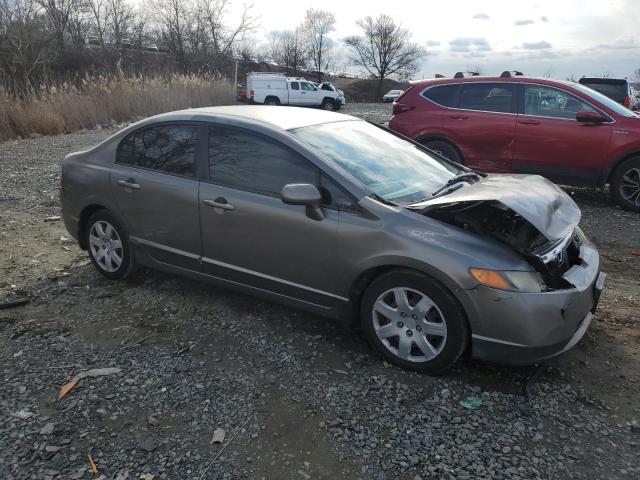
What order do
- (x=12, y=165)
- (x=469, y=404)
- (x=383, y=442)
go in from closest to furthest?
1. (x=383, y=442)
2. (x=469, y=404)
3. (x=12, y=165)

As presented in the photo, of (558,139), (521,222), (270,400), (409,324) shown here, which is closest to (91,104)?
(558,139)

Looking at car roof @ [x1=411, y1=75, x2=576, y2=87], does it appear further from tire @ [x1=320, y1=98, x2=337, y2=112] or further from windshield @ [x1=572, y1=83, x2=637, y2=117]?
tire @ [x1=320, y1=98, x2=337, y2=112]

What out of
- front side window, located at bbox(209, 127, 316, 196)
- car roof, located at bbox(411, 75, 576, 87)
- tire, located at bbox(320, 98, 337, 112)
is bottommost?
A: tire, located at bbox(320, 98, 337, 112)

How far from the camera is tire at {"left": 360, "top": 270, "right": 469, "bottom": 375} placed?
3066 mm

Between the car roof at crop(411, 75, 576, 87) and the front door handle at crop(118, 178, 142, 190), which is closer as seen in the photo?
the front door handle at crop(118, 178, 142, 190)

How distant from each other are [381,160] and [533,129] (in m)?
4.65

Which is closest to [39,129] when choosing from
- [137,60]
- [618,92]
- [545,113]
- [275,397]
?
[545,113]

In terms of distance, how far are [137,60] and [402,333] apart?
44.8m

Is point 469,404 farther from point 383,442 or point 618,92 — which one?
point 618,92

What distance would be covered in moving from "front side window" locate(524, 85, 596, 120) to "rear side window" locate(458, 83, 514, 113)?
258mm

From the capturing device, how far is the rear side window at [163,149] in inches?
160

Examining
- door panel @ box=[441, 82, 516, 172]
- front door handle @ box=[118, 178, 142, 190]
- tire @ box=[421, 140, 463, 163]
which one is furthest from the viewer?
tire @ box=[421, 140, 463, 163]

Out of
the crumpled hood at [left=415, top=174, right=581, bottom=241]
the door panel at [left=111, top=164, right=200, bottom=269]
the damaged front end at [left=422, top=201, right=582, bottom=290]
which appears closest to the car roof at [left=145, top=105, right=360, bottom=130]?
the door panel at [left=111, top=164, right=200, bottom=269]

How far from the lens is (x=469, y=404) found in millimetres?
2979
